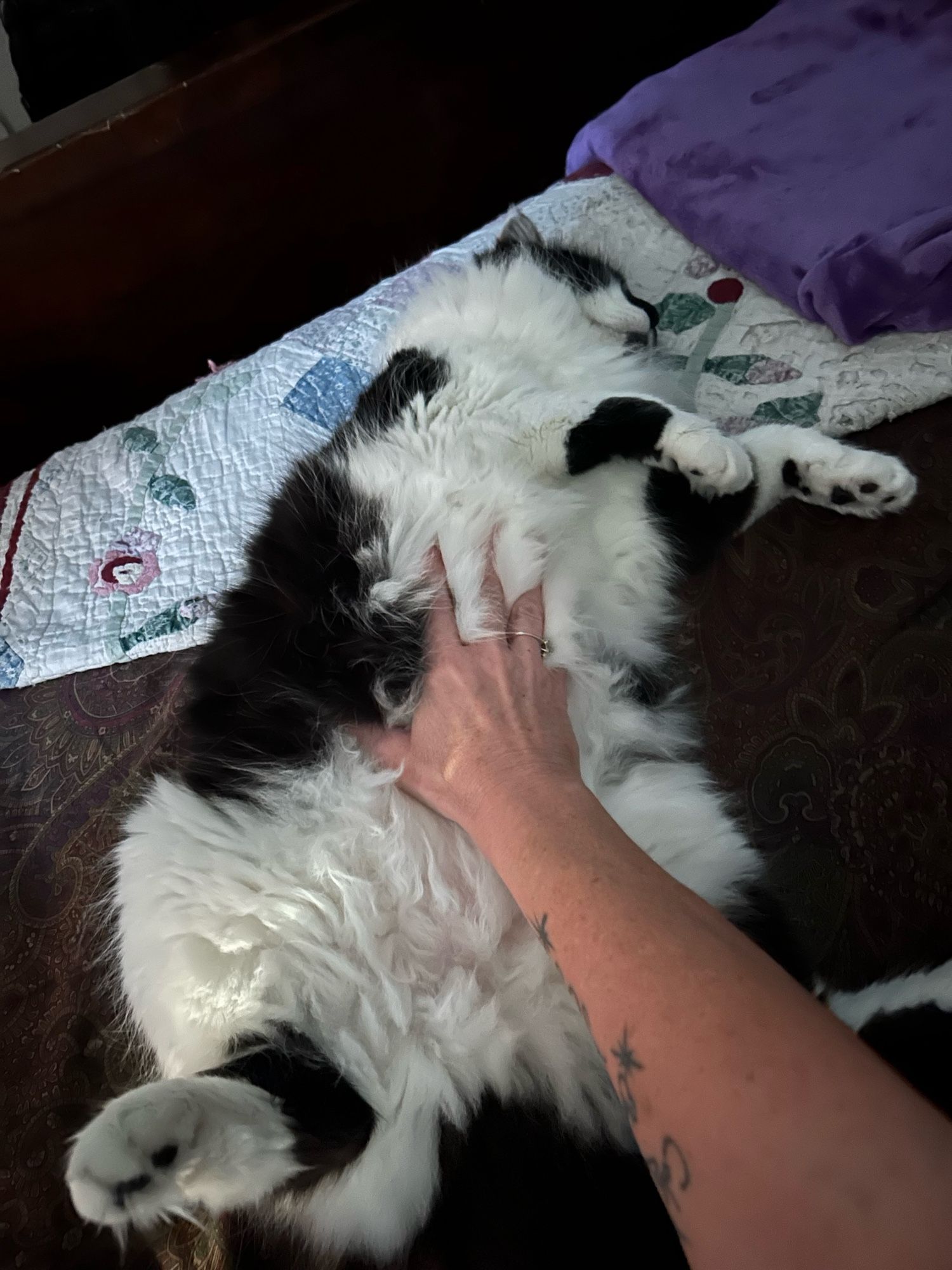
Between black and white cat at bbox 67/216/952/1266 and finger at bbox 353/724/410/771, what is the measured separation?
0.02 metres

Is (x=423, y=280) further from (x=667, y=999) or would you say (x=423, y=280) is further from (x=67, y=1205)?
(x=67, y=1205)

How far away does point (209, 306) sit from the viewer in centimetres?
222

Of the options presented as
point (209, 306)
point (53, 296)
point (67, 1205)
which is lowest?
point (67, 1205)

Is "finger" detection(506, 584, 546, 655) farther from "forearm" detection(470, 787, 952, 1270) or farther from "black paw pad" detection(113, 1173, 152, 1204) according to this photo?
"black paw pad" detection(113, 1173, 152, 1204)

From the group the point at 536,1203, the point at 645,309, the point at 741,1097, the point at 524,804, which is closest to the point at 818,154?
the point at 645,309

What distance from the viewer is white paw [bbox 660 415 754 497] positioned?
128cm

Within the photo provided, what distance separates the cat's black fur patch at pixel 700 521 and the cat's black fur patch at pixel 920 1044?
2.39 feet

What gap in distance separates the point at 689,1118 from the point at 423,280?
1.82 metres

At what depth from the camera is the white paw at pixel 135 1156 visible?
0.76 metres

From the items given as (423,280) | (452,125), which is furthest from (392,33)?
(423,280)

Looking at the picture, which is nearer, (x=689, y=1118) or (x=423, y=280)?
(x=689, y=1118)

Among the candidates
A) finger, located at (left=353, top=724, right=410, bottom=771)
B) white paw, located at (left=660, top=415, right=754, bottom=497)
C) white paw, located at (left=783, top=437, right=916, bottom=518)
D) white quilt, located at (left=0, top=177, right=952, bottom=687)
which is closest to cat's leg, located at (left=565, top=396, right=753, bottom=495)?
white paw, located at (left=660, top=415, right=754, bottom=497)

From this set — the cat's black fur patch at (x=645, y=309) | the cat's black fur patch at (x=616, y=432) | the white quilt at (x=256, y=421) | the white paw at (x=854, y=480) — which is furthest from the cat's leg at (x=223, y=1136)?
the cat's black fur patch at (x=645, y=309)

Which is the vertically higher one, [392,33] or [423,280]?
[392,33]
